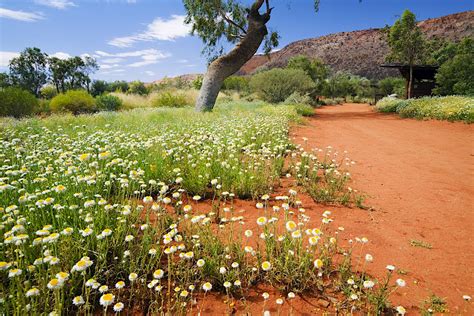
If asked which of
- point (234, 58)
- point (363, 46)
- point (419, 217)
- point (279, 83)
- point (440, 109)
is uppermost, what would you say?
point (363, 46)

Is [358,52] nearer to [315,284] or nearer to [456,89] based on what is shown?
[456,89]

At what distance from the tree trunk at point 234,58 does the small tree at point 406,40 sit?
1440 cm

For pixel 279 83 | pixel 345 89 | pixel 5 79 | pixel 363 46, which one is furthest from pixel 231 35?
pixel 363 46

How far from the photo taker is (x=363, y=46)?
7825cm

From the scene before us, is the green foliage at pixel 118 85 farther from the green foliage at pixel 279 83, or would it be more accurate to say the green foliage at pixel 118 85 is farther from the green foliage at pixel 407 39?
the green foliage at pixel 407 39

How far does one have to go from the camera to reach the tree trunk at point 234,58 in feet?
46.2

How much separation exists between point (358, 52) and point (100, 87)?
68.0 meters

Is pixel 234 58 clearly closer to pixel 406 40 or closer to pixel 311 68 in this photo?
pixel 406 40

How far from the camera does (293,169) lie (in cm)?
494

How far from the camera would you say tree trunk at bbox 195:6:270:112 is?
1408cm

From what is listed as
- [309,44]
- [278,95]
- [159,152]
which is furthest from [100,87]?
[309,44]

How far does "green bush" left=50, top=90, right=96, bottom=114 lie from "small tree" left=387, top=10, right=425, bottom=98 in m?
24.4

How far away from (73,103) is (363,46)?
82.5 metres

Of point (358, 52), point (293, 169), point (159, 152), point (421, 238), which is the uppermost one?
point (358, 52)
